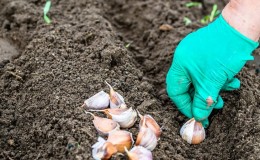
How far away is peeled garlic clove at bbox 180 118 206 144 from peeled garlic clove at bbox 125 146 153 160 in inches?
13.0

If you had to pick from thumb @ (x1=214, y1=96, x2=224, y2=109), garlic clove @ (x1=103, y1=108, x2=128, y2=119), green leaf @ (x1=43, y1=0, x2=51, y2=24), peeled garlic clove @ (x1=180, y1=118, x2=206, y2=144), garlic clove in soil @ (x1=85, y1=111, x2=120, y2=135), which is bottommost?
peeled garlic clove @ (x1=180, y1=118, x2=206, y2=144)

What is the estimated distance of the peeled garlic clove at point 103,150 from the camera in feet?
7.35

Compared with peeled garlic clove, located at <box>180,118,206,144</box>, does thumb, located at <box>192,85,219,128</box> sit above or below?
above

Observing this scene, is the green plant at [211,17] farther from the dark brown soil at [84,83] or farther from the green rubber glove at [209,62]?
the green rubber glove at [209,62]

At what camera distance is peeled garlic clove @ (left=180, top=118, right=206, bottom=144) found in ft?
8.45

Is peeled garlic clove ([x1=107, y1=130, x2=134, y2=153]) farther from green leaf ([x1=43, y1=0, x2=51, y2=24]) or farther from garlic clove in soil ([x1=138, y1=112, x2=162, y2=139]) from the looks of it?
green leaf ([x1=43, y1=0, x2=51, y2=24])

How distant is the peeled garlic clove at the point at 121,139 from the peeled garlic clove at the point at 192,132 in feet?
1.23

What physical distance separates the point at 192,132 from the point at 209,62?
0.40 m

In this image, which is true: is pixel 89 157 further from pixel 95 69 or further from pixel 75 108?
pixel 95 69

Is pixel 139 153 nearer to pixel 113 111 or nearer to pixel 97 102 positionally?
pixel 113 111

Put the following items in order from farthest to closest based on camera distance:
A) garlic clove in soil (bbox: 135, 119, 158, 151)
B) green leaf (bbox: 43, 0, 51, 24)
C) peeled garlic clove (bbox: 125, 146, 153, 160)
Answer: green leaf (bbox: 43, 0, 51, 24)
garlic clove in soil (bbox: 135, 119, 158, 151)
peeled garlic clove (bbox: 125, 146, 153, 160)

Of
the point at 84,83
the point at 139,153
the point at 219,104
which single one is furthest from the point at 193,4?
the point at 139,153

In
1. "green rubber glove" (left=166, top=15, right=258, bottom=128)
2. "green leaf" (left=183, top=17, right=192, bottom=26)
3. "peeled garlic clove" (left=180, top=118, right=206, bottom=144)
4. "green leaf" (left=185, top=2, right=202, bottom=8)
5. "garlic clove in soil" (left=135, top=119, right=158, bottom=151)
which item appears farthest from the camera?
"green leaf" (left=185, top=2, right=202, bottom=8)

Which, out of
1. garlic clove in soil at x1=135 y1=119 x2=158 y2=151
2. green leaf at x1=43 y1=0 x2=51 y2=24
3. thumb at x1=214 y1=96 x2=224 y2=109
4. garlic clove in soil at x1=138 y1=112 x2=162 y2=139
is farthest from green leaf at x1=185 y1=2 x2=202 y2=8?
garlic clove in soil at x1=135 y1=119 x2=158 y2=151
